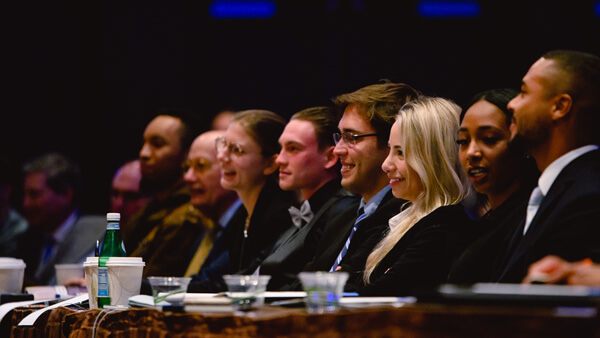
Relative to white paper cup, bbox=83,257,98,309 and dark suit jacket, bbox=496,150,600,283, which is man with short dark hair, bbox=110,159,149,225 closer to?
white paper cup, bbox=83,257,98,309

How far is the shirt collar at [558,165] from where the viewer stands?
2387 millimetres

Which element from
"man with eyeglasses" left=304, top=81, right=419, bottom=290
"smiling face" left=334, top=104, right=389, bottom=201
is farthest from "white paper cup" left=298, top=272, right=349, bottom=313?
"smiling face" left=334, top=104, right=389, bottom=201

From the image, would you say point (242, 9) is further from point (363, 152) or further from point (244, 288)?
point (244, 288)

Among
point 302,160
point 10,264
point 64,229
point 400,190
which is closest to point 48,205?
point 64,229

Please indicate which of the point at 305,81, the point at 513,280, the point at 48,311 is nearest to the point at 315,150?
the point at 48,311

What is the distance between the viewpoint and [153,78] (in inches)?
265

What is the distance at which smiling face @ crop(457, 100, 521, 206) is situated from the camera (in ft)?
9.20

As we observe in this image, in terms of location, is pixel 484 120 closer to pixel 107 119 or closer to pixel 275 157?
pixel 275 157

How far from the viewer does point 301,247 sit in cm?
374

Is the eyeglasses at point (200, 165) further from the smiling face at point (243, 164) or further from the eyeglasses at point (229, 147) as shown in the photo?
the smiling face at point (243, 164)

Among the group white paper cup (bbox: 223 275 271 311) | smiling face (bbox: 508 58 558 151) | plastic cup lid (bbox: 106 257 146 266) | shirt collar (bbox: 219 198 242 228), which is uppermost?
smiling face (bbox: 508 58 558 151)

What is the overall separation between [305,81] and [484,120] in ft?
12.3

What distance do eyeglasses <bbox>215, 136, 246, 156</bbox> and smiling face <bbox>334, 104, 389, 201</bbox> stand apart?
1.10 meters

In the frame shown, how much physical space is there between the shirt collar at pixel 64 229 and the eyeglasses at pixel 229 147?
6.83ft
